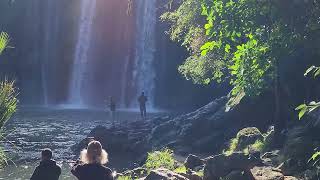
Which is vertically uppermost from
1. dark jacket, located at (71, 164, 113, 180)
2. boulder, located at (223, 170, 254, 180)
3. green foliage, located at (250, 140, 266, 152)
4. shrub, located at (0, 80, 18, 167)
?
shrub, located at (0, 80, 18, 167)

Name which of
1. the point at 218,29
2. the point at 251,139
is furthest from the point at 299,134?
the point at 218,29

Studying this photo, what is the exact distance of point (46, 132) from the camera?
26312mm

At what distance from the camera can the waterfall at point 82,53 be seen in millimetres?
47594

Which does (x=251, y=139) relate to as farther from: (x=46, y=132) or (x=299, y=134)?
(x=46, y=132)

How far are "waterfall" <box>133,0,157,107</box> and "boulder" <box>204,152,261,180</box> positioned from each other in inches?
1315

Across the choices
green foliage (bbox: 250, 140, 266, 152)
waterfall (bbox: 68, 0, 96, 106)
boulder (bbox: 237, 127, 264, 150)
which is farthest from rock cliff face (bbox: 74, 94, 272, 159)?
waterfall (bbox: 68, 0, 96, 106)

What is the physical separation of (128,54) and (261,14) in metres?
37.3

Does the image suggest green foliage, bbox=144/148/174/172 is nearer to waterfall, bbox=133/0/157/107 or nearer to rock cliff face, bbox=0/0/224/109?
waterfall, bbox=133/0/157/107

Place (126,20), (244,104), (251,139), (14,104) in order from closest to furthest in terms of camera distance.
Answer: (14,104)
(251,139)
(244,104)
(126,20)

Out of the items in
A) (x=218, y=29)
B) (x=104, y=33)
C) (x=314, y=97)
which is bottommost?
(x=314, y=97)

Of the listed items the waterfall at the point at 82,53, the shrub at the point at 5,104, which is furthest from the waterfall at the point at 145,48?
the shrub at the point at 5,104

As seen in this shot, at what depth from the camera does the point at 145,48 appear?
46250 mm

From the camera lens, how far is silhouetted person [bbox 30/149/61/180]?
681 centimetres

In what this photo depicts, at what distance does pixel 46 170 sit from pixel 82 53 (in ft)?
140
